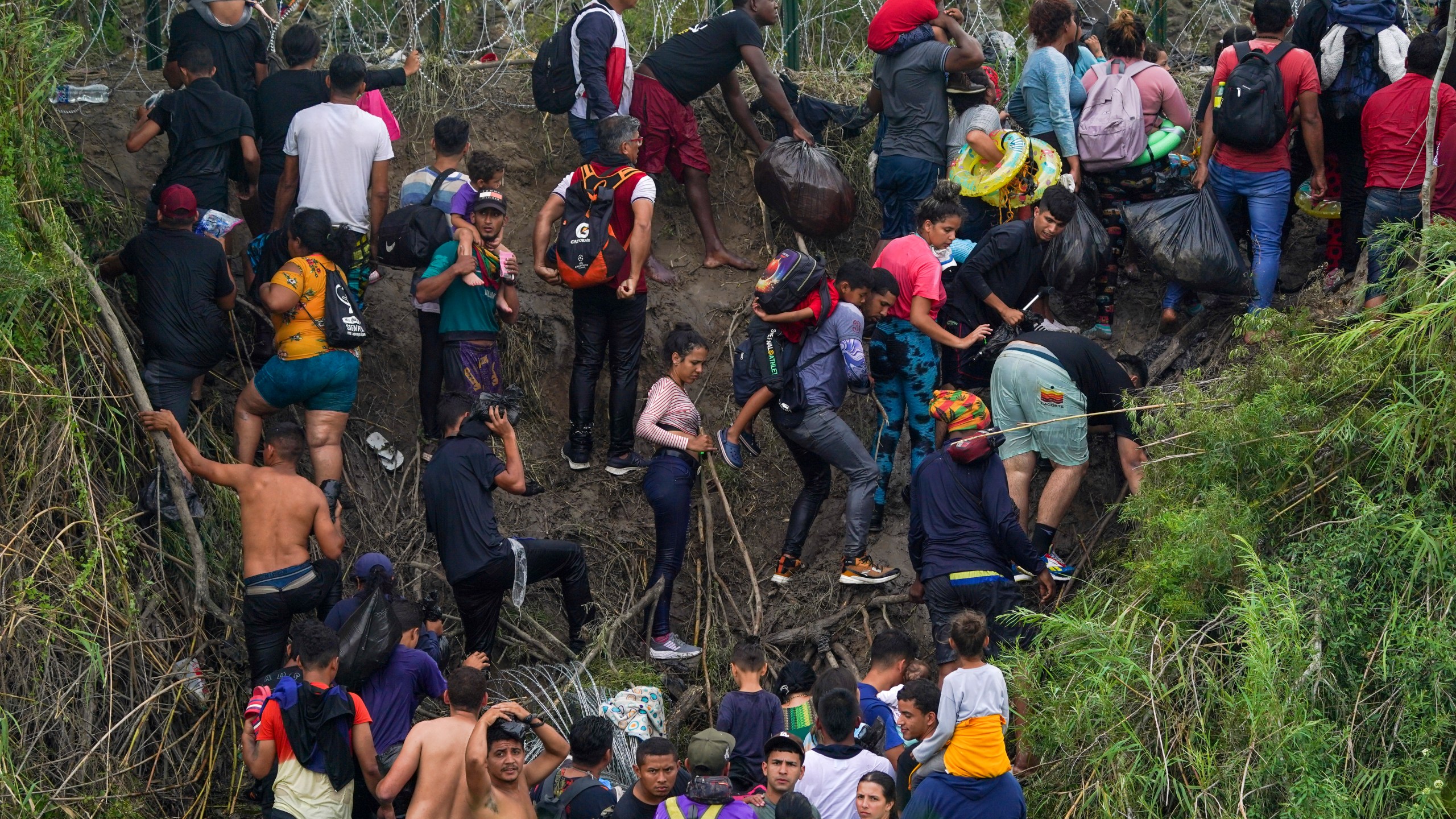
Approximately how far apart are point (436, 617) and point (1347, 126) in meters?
5.47

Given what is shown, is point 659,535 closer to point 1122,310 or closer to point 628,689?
point 628,689

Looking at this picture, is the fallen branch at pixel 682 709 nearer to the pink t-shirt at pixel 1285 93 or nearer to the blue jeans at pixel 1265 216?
the blue jeans at pixel 1265 216

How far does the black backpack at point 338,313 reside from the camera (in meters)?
6.81

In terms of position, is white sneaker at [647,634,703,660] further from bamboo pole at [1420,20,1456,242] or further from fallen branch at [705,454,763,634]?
bamboo pole at [1420,20,1456,242]

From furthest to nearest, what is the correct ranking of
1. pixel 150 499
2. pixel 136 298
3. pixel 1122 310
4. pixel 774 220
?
pixel 774 220 → pixel 1122 310 → pixel 136 298 → pixel 150 499

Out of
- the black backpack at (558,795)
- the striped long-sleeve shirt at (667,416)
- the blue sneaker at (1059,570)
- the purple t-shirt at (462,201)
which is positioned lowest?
the blue sneaker at (1059,570)

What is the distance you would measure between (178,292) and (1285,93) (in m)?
5.69

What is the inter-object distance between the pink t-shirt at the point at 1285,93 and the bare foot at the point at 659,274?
10.6 ft

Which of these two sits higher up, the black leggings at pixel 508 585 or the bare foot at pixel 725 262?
the bare foot at pixel 725 262

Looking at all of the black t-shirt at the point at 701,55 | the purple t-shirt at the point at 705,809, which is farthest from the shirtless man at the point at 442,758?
the black t-shirt at the point at 701,55

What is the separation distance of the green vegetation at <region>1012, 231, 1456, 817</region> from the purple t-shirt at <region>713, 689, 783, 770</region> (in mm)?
1043

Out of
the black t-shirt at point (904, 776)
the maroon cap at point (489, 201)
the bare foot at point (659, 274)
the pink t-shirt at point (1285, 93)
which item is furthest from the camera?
the bare foot at point (659, 274)

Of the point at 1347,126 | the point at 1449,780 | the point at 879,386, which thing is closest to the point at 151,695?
the point at 879,386

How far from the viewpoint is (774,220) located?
940 cm
